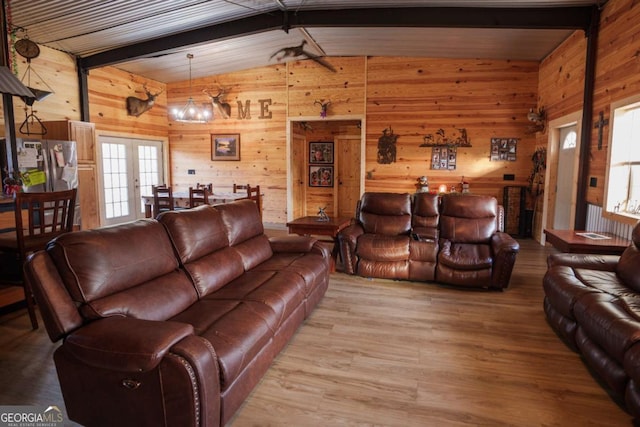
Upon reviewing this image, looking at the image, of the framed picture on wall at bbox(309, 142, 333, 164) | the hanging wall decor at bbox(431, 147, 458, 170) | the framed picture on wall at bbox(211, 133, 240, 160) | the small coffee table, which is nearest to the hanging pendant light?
the framed picture on wall at bbox(211, 133, 240, 160)

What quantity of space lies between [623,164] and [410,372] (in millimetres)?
3421

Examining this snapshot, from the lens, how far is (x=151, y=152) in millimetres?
8156

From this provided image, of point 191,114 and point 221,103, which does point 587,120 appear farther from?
point 221,103

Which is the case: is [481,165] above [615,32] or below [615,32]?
below

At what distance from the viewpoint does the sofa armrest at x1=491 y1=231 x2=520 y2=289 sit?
391cm

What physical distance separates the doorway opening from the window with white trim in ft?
16.9

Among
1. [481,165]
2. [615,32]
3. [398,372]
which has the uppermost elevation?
[615,32]

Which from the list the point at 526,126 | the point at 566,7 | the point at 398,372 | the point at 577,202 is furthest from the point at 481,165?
the point at 398,372

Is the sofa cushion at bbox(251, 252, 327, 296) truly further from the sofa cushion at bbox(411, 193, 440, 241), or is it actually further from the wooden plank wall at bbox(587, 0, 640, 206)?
the wooden plank wall at bbox(587, 0, 640, 206)

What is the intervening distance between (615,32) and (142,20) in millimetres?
5725

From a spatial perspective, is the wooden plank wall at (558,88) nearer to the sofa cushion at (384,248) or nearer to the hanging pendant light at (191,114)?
the sofa cushion at (384,248)

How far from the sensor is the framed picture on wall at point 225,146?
8.16 meters

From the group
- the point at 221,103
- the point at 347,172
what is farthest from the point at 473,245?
the point at 221,103

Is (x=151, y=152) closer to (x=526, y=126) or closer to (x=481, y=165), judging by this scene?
(x=481, y=165)
